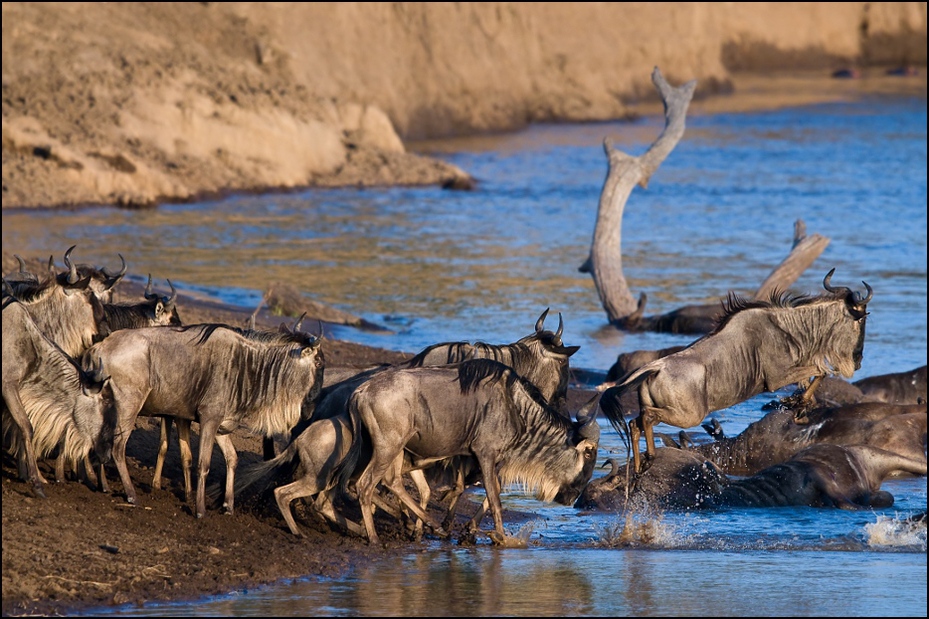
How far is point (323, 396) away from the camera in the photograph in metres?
8.65

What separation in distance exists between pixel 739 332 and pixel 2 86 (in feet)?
62.0

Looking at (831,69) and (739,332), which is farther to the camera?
(831,69)

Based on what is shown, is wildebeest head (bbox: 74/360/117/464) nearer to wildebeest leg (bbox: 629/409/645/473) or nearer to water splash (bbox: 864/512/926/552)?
wildebeest leg (bbox: 629/409/645/473)

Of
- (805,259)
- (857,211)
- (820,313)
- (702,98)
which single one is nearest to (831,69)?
(702,98)

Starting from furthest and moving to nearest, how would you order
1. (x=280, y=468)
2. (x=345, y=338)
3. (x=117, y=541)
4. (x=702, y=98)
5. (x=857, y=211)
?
(x=702, y=98) < (x=857, y=211) < (x=345, y=338) < (x=280, y=468) < (x=117, y=541)

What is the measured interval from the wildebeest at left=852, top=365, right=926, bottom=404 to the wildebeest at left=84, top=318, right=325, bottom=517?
6405 millimetres

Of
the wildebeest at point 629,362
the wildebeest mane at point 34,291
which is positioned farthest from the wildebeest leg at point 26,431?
the wildebeest at point 629,362

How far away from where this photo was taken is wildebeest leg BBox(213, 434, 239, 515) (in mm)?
8242

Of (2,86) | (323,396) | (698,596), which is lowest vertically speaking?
(698,596)

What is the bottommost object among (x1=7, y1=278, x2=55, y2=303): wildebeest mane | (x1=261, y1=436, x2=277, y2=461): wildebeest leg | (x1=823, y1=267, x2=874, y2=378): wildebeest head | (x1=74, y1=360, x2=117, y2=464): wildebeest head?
(x1=261, y1=436, x2=277, y2=461): wildebeest leg

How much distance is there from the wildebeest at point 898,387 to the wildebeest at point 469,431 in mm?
5074

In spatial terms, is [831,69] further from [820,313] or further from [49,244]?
[820,313]

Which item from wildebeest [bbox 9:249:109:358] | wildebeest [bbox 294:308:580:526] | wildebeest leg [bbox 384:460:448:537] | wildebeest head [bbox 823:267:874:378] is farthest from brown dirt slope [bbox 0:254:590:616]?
wildebeest head [bbox 823:267:874:378]

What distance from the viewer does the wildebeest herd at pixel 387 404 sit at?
7906mm
